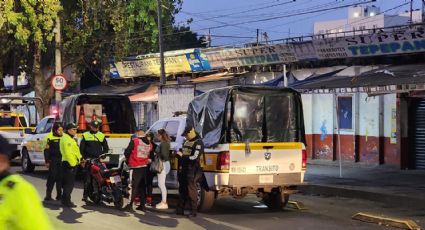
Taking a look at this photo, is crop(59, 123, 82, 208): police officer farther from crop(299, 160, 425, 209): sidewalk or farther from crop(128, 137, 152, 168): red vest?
crop(299, 160, 425, 209): sidewalk

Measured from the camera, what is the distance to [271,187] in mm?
11195

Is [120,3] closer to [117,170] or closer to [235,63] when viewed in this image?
[235,63]

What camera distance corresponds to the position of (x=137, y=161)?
37.4 feet

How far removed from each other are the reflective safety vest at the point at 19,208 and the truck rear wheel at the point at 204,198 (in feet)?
25.6

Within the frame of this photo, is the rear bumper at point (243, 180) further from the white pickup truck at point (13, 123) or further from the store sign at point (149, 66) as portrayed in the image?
the store sign at point (149, 66)

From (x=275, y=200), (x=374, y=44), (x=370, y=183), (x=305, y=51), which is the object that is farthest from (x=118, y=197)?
(x=305, y=51)

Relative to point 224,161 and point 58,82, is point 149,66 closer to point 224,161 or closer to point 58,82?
point 58,82

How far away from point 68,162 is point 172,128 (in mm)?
2276

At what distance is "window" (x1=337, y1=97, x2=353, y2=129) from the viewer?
2027 cm

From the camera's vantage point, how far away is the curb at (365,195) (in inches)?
497

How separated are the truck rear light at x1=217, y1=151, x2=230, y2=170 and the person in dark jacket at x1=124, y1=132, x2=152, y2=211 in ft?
4.95

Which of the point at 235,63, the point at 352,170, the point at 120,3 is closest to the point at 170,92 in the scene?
the point at 235,63

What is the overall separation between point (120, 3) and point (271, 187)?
1775 cm

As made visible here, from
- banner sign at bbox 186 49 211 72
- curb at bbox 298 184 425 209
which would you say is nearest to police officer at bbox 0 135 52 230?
curb at bbox 298 184 425 209
